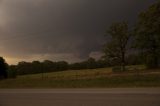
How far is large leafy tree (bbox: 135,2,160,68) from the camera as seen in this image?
65.8 meters

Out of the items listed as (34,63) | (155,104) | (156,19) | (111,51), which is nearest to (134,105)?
(155,104)

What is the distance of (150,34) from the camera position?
220 feet

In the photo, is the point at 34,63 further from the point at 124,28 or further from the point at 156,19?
the point at 156,19

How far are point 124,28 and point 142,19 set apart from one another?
7.19 m

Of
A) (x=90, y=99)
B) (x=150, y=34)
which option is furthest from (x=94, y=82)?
(x=150, y=34)

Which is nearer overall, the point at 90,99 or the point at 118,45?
the point at 90,99

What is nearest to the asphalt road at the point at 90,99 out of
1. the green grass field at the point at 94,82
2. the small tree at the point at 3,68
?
the green grass field at the point at 94,82

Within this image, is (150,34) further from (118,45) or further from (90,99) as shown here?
(90,99)

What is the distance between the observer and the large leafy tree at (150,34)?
216ft

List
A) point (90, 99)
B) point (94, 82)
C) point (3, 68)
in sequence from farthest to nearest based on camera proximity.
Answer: point (3, 68)
point (94, 82)
point (90, 99)

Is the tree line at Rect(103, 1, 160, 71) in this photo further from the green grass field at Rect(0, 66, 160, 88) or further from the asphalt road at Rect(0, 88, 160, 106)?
the asphalt road at Rect(0, 88, 160, 106)

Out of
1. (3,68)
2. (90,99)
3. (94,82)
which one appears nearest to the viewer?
(90,99)

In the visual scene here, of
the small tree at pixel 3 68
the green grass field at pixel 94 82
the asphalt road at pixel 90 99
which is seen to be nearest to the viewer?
the asphalt road at pixel 90 99

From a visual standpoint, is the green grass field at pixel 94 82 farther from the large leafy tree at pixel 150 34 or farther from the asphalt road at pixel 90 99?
the large leafy tree at pixel 150 34
